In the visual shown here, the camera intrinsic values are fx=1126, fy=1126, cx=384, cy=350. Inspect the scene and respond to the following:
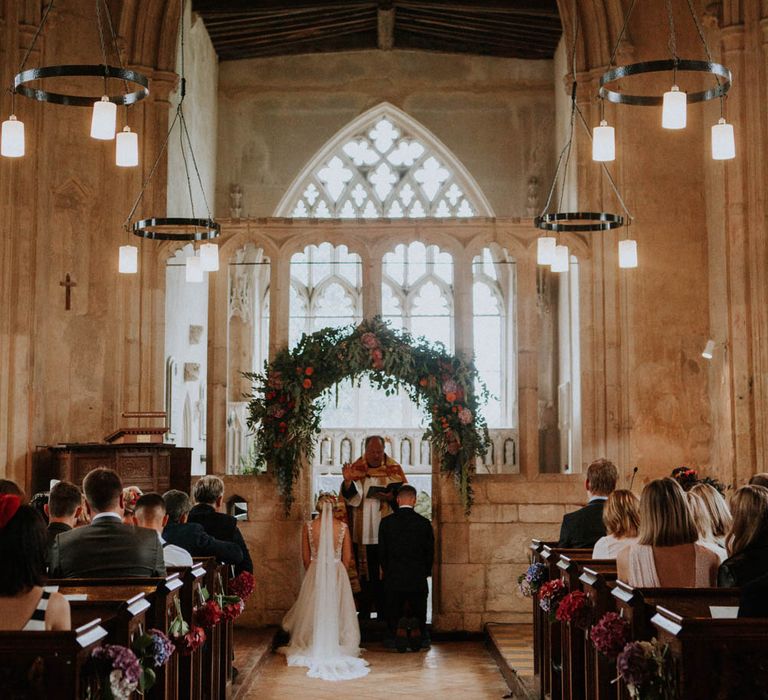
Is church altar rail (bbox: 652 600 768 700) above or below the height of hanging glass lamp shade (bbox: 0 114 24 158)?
below

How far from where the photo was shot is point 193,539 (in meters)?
6.92

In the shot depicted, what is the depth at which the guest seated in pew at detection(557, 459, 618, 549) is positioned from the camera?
253 inches

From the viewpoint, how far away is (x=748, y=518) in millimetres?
4078

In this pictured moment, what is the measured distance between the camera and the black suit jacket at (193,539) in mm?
6896

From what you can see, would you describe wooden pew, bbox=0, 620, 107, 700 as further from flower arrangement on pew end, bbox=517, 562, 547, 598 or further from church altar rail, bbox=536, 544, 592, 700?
flower arrangement on pew end, bbox=517, 562, 547, 598

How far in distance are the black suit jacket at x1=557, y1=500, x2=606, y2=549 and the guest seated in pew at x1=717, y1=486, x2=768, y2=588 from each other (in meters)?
2.48

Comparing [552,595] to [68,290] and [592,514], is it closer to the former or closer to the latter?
[592,514]

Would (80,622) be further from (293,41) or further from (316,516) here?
(293,41)

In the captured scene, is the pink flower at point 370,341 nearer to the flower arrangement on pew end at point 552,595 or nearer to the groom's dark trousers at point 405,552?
the groom's dark trousers at point 405,552

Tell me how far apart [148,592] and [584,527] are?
10.1 ft

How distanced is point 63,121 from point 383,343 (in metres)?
3.85

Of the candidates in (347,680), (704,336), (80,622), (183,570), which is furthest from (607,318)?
(80,622)

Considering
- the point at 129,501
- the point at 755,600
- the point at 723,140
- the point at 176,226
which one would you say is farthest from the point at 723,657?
the point at 176,226

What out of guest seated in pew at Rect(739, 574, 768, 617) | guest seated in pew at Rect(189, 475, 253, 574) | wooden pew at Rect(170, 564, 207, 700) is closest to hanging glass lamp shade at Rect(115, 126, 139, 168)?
guest seated in pew at Rect(189, 475, 253, 574)
